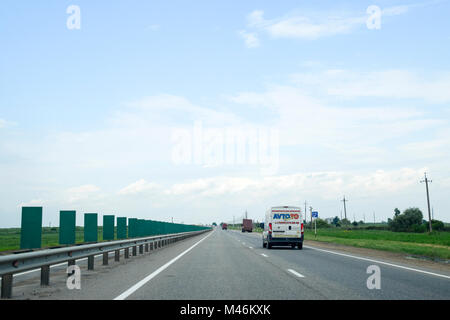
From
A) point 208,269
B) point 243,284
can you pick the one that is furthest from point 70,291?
point 208,269

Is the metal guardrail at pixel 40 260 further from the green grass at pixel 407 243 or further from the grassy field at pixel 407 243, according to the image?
the green grass at pixel 407 243

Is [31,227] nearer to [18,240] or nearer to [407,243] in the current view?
[18,240]

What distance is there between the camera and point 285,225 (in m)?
27.2

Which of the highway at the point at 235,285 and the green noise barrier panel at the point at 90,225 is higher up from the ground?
the green noise barrier panel at the point at 90,225

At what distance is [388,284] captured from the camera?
10.7 meters

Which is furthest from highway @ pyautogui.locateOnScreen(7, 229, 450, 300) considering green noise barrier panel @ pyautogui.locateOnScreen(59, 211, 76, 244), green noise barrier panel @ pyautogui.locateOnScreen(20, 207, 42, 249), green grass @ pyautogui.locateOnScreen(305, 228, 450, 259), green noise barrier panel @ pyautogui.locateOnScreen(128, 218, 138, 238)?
green noise barrier panel @ pyautogui.locateOnScreen(128, 218, 138, 238)

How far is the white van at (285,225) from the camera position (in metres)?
27.1

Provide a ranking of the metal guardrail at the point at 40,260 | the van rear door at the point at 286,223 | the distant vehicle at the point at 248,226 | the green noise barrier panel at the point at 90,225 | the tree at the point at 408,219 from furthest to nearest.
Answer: the tree at the point at 408,219 → the distant vehicle at the point at 248,226 → the van rear door at the point at 286,223 → the green noise barrier panel at the point at 90,225 → the metal guardrail at the point at 40,260

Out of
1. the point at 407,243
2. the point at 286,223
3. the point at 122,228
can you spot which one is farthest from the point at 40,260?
the point at 407,243

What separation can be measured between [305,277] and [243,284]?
216 cm

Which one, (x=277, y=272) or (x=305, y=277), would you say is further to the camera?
(x=277, y=272)

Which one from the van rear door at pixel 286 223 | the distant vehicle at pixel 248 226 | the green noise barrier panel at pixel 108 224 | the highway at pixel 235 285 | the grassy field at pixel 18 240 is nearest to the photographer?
the highway at pixel 235 285

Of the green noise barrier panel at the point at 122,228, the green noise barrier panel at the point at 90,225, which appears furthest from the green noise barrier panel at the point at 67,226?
the green noise barrier panel at the point at 122,228
